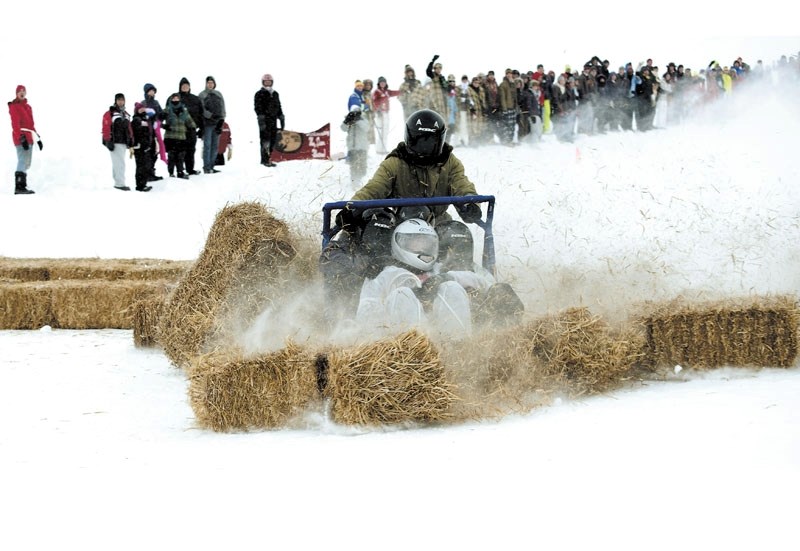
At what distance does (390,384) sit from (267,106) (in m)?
15.5

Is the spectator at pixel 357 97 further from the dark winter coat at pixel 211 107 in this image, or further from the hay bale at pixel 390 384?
the hay bale at pixel 390 384

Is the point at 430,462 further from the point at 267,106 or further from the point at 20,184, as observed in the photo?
the point at 267,106

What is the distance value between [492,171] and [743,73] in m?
16.9

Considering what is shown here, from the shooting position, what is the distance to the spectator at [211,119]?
20250mm

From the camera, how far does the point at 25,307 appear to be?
444 inches

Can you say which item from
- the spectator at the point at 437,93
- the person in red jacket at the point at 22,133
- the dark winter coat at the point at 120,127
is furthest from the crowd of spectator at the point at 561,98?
the person in red jacket at the point at 22,133

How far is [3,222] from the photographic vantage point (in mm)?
17922

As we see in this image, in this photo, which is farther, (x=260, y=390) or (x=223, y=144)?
(x=223, y=144)

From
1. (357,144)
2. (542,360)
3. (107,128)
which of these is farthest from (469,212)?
(107,128)

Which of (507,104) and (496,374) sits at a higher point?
(507,104)

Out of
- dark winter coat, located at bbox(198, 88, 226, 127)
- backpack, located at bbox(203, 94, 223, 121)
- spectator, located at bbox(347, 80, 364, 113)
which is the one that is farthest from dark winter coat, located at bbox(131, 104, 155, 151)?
spectator, located at bbox(347, 80, 364, 113)

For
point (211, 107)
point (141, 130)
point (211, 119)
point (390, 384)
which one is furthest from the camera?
point (211, 107)

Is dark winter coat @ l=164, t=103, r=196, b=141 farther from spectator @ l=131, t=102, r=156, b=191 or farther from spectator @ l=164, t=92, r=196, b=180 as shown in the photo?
spectator @ l=131, t=102, r=156, b=191

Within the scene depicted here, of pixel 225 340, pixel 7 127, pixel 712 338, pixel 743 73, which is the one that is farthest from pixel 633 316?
pixel 743 73
